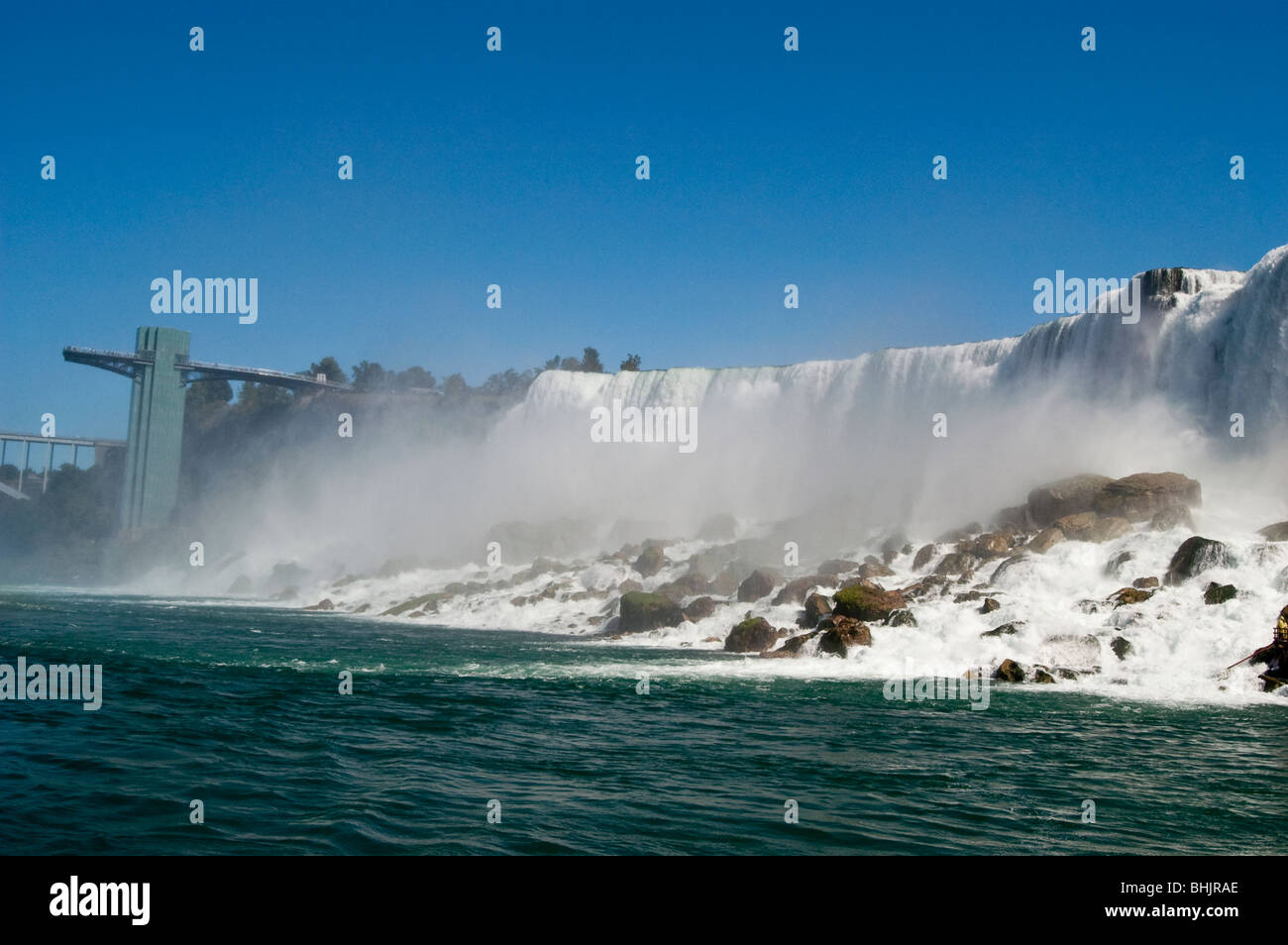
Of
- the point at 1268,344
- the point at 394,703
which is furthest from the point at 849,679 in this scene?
the point at 1268,344

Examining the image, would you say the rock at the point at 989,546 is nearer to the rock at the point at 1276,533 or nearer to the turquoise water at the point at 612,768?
the rock at the point at 1276,533

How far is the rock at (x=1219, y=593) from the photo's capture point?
59.3ft

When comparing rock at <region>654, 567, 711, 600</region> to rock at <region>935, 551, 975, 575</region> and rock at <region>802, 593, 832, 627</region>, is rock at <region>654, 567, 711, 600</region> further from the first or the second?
rock at <region>935, 551, 975, 575</region>

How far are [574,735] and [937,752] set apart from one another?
4108 mm

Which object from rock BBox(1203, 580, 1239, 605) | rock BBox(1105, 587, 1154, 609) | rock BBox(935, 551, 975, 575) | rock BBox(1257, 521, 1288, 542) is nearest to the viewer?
rock BBox(1203, 580, 1239, 605)

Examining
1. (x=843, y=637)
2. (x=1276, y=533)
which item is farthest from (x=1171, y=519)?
(x=843, y=637)

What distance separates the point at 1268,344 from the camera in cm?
2583

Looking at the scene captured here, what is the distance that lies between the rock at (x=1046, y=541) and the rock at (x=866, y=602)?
379 centimetres

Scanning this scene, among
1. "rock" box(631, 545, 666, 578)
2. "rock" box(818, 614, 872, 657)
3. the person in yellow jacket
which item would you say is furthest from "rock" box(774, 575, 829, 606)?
the person in yellow jacket

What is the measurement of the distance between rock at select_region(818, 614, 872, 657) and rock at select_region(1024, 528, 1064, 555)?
17.9 ft

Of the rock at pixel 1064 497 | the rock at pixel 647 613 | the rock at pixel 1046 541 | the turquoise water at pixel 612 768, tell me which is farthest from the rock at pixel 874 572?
the turquoise water at pixel 612 768

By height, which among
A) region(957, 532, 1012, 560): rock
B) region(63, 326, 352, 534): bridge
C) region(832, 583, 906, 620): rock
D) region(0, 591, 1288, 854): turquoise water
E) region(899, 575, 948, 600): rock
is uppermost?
region(63, 326, 352, 534): bridge

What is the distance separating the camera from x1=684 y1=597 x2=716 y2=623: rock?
26875 millimetres
